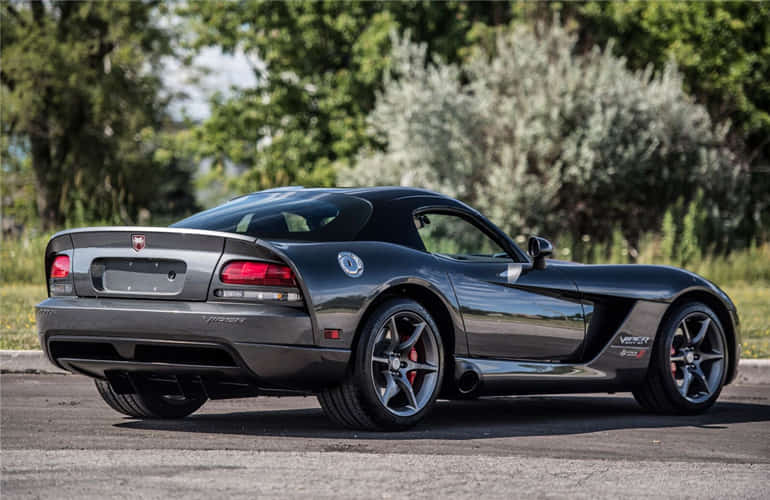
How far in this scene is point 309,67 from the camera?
35688 millimetres

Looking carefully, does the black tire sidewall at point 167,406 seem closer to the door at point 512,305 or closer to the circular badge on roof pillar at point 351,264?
the circular badge on roof pillar at point 351,264

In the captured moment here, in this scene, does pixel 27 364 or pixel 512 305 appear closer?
pixel 512 305

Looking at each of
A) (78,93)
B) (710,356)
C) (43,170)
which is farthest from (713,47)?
(710,356)

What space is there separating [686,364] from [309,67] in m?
28.3

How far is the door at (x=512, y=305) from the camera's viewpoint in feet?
23.2

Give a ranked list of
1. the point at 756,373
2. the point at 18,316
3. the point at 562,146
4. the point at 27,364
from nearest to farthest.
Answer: the point at 27,364, the point at 756,373, the point at 18,316, the point at 562,146

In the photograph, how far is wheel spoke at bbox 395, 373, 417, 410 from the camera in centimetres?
668

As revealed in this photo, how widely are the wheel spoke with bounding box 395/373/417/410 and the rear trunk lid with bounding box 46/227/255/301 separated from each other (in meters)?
1.13

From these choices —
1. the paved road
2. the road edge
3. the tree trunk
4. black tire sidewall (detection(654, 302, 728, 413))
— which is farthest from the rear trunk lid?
the tree trunk

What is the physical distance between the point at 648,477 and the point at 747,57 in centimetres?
2877

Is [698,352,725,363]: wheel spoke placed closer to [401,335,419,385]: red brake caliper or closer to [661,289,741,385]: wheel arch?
[661,289,741,385]: wheel arch

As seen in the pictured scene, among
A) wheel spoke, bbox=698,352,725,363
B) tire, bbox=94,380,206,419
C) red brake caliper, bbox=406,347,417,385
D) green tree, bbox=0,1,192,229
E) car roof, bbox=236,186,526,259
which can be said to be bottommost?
wheel spoke, bbox=698,352,725,363

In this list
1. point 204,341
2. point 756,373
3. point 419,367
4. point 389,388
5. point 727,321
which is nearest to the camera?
point 204,341

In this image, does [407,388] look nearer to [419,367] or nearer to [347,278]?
[419,367]
